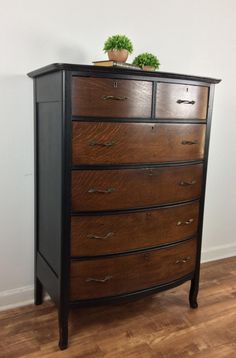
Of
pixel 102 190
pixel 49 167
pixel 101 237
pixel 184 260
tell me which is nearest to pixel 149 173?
pixel 102 190

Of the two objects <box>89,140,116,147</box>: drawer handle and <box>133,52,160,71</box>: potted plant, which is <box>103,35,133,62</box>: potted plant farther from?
<box>89,140,116,147</box>: drawer handle

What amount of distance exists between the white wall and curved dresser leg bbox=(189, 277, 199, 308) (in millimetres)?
967

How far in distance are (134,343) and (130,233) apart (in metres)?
0.57

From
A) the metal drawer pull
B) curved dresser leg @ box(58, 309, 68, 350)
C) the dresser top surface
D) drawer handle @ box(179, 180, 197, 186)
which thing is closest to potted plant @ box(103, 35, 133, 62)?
the dresser top surface

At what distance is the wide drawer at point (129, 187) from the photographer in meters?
1.53

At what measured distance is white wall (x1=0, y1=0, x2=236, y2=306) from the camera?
1771mm

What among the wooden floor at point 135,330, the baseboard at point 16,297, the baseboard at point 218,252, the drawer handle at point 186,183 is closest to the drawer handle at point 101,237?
the drawer handle at point 186,183

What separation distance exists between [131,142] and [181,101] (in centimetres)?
35

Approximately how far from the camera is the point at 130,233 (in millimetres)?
1662

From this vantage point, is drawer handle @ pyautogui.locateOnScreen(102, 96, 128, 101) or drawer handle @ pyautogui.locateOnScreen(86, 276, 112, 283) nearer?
drawer handle @ pyautogui.locateOnScreen(102, 96, 128, 101)

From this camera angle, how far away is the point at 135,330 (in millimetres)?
1830

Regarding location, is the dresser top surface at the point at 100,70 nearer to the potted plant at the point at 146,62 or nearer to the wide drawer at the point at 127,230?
the potted plant at the point at 146,62

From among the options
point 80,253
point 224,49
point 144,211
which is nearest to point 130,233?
point 144,211

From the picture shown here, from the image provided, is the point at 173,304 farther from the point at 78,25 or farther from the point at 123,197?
the point at 78,25
